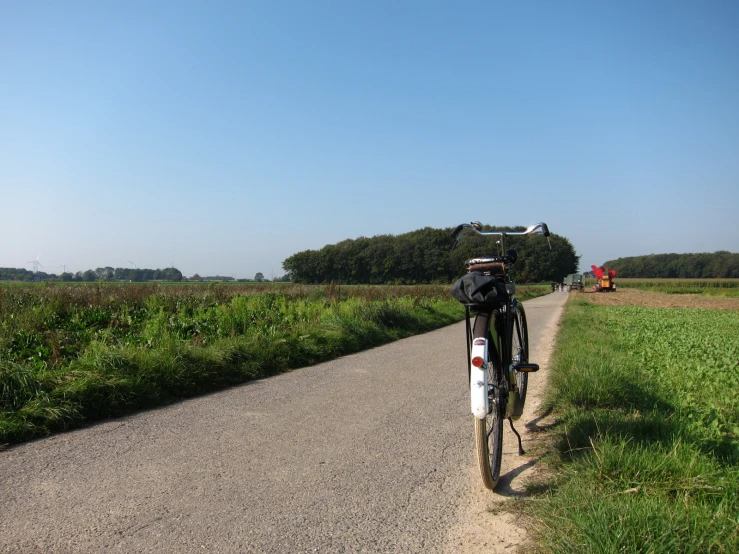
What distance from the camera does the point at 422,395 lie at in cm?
620

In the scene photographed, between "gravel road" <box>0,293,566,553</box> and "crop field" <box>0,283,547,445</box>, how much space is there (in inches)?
16.1

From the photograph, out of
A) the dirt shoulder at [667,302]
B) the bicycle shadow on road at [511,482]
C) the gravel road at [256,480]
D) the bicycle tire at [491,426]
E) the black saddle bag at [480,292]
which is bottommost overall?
the dirt shoulder at [667,302]

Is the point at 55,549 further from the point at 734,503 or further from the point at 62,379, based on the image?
the point at 734,503

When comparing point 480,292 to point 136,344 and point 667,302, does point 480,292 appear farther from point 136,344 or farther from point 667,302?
point 667,302

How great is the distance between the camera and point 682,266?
114m

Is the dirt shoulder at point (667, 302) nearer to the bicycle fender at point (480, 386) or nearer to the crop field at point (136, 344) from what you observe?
the crop field at point (136, 344)

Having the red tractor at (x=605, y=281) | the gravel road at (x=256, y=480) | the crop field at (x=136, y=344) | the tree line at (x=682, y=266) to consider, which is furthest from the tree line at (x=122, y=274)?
the tree line at (x=682, y=266)

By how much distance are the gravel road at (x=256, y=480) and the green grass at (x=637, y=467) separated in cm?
46

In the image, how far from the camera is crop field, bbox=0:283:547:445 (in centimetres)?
505

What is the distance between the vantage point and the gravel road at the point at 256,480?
282 cm

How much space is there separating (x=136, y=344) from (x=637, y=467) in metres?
6.41

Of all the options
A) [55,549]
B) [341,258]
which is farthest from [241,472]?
[341,258]

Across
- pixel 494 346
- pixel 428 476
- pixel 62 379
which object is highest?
pixel 494 346

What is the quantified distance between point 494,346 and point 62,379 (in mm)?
4341
